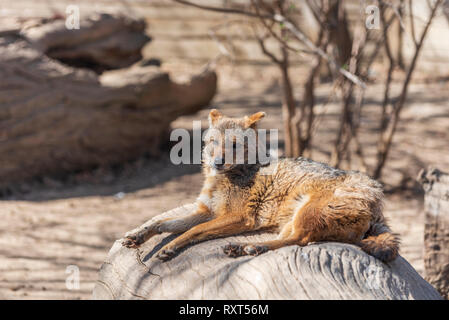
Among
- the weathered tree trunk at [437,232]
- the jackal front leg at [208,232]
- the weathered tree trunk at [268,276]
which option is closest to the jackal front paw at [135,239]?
the weathered tree trunk at [268,276]

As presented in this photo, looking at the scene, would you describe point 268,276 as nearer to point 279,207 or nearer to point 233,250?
point 233,250

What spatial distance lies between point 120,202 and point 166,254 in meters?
4.32

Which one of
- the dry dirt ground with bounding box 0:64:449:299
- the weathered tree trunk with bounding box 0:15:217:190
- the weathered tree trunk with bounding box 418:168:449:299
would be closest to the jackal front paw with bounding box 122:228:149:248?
the dry dirt ground with bounding box 0:64:449:299

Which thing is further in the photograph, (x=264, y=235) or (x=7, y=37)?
(x=7, y=37)

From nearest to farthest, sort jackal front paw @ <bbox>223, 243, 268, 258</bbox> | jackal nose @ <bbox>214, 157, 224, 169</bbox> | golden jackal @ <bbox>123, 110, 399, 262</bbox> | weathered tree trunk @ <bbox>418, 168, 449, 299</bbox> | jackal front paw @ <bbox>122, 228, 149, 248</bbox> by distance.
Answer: jackal front paw @ <bbox>223, 243, 268, 258</bbox>
golden jackal @ <bbox>123, 110, 399, 262</bbox>
jackal front paw @ <bbox>122, 228, 149, 248</bbox>
jackal nose @ <bbox>214, 157, 224, 169</bbox>
weathered tree trunk @ <bbox>418, 168, 449, 299</bbox>

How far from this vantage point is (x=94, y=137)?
8.66 metres

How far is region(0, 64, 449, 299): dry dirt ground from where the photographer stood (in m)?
5.78

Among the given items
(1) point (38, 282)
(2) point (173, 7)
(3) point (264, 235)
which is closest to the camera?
(3) point (264, 235)

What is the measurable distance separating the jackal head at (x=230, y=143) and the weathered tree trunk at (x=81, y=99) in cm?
439

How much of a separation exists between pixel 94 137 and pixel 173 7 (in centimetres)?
691

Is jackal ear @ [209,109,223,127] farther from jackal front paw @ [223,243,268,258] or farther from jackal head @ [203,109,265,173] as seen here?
jackal front paw @ [223,243,268,258]

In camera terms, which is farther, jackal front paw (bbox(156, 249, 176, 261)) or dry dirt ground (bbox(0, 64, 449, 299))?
dry dirt ground (bbox(0, 64, 449, 299))
